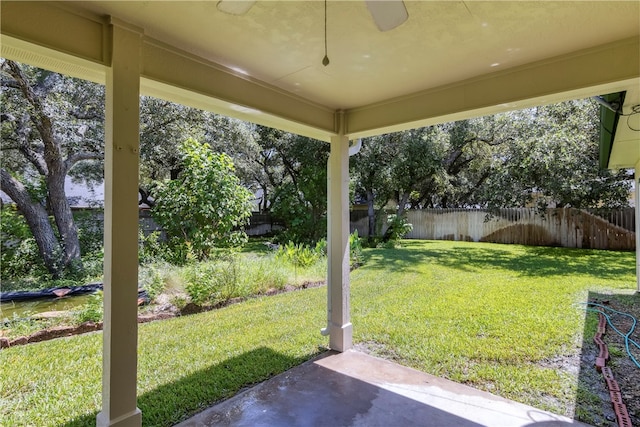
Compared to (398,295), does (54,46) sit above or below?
above

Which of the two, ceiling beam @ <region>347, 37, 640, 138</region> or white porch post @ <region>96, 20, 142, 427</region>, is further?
ceiling beam @ <region>347, 37, 640, 138</region>

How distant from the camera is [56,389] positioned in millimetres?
2688

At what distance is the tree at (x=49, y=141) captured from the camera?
6.07 m

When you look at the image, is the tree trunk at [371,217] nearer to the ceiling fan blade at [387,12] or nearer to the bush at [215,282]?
the bush at [215,282]

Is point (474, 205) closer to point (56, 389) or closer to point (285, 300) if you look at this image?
point (285, 300)

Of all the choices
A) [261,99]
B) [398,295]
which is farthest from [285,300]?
[261,99]

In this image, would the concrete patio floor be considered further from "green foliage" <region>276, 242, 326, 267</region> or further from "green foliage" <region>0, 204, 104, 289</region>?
"green foliage" <region>0, 204, 104, 289</region>

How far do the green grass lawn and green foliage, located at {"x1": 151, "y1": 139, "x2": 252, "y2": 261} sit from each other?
1561 mm

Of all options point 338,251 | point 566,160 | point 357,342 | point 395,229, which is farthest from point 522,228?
point 338,251

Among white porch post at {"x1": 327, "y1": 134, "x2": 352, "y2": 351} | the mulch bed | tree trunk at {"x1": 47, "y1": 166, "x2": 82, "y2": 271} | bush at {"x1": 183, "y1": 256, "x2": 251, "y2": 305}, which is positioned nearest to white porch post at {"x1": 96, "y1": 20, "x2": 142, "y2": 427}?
white porch post at {"x1": 327, "y1": 134, "x2": 352, "y2": 351}

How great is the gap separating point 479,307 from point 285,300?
294cm

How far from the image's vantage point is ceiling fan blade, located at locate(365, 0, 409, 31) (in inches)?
51.9

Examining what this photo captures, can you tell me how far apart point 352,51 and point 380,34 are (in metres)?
0.26

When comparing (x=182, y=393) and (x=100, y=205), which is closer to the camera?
(x=182, y=393)
